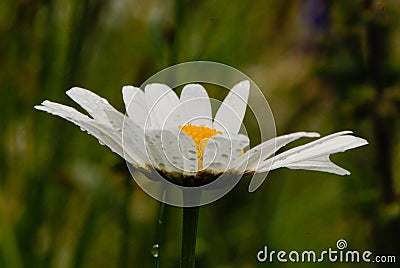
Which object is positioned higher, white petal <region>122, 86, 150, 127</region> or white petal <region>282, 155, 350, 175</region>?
white petal <region>122, 86, 150, 127</region>

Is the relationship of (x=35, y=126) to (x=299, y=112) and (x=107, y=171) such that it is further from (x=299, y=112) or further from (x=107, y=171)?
(x=299, y=112)

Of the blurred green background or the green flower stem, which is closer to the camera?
the green flower stem

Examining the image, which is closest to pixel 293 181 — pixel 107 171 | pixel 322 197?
pixel 322 197

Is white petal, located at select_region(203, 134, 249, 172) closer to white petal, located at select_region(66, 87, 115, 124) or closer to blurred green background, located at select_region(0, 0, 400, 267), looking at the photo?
white petal, located at select_region(66, 87, 115, 124)

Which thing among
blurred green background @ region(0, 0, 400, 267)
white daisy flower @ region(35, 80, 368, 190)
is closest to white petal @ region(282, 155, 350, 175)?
white daisy flower @ region(35, 80, 368, 190)

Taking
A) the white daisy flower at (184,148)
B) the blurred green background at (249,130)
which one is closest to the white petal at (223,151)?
the white daisy flower at (184,148)

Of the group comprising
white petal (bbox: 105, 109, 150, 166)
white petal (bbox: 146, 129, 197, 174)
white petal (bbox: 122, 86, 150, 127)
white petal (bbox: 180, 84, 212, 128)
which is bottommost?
white petal (bbox: 146, 129, 197, 174)

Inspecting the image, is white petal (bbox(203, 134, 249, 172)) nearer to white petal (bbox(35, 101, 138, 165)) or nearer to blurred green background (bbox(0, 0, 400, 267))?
white petal (bbox(35, 101, 138, 165))
